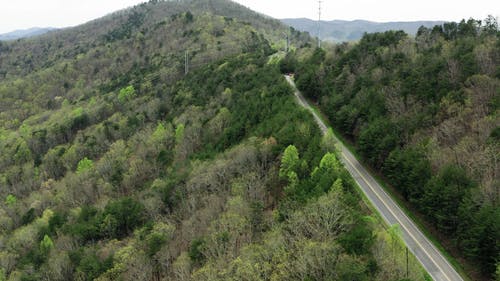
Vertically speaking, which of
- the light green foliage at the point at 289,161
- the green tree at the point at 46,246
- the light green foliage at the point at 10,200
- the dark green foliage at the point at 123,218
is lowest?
the light green foliage at the point at 10,200

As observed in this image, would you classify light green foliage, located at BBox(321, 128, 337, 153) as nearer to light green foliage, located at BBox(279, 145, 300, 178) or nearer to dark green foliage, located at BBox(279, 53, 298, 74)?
light green foliage, located at BBox(279, 145, 300, 178)

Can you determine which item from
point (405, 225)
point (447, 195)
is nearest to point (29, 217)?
point (405, 225)

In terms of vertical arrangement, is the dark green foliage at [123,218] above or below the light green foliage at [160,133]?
below

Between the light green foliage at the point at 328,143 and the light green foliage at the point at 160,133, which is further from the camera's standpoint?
the light green foliage at the point at 160,133

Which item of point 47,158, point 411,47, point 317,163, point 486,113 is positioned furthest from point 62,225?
point 411,47

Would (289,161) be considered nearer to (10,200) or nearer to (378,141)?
(378,141)

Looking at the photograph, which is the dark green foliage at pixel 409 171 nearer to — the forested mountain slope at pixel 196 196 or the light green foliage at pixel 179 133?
the forested mountain slope at pixel 196 196

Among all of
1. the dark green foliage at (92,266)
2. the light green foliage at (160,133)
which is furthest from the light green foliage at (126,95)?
the dark green foliage at (92,266)
